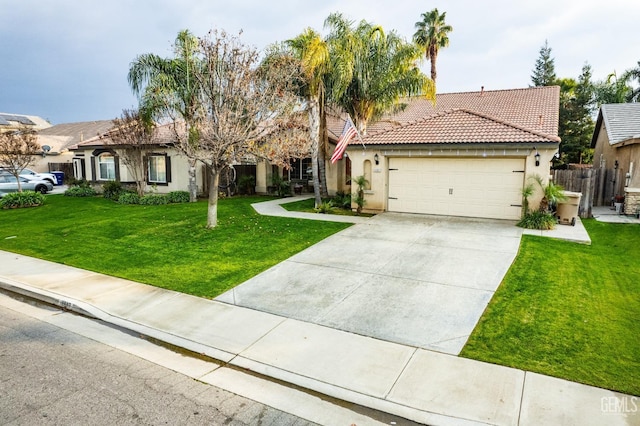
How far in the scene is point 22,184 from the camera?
24734 mm

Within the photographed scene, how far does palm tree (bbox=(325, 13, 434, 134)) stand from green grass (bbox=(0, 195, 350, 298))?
6226 mm

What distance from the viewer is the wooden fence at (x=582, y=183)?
1412 cm

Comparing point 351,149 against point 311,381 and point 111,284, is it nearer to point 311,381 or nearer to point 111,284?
point 111,284

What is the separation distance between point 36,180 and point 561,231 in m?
29.2

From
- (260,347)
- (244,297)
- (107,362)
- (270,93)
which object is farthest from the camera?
(270,93)

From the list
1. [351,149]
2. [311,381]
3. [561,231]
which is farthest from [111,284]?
[561,231]

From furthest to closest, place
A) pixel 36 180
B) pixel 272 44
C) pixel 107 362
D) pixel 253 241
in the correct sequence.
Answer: pixel 36 180
pixel 272 44
pixel 253 241
pixel 107 362

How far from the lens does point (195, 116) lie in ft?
40.4

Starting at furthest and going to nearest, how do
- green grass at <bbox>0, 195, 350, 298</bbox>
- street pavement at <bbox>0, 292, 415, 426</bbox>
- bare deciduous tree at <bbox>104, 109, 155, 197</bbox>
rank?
bare deciduous tree at <bbox>104, 109, 155, 197</bbox>, green grass at <bbox>0, 195, 350, 298</bbox>, street pavement at <bbox>0, 292, 415, 426</bbox>

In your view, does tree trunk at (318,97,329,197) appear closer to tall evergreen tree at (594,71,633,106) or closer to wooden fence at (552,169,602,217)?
wooden fence at (552,169,602,217)

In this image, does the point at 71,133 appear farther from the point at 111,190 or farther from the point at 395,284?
the point at 395,284

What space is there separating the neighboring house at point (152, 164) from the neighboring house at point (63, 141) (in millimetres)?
8583

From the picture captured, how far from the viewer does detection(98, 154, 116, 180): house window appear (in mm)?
24844

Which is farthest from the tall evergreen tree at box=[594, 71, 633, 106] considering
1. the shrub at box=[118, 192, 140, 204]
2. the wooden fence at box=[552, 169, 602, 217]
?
the shrub at box=[118, 192, 140, 204]
